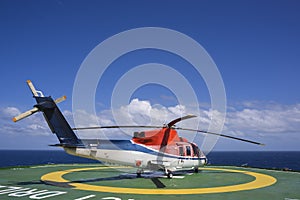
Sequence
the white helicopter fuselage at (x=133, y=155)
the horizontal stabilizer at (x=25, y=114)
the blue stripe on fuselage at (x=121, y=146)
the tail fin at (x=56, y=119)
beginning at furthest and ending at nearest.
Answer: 1. the blue stripe on fuselage at (x=121, y=146)
2. the white helicopter fuselage at (x=133, y=155)
3. the tail fin at (x=56, y=119)
4. the horizontal stabilizer at (x=25, y=114)

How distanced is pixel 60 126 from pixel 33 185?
13.1 ft

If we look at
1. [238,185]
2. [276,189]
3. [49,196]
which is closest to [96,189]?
[49,196]

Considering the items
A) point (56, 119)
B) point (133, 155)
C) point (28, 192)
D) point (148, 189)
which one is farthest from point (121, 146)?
point (28, 192)

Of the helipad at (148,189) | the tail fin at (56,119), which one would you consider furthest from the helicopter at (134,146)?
the helipad at (148,189)

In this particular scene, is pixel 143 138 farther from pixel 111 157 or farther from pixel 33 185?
pixel 33 185

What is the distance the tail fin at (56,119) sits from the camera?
50.9 ft

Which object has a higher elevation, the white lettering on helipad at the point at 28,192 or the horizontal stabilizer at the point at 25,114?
the horizontal stabilizer at the point at 25,114

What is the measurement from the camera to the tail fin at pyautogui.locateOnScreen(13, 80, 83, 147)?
50.9 feet

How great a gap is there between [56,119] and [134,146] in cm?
566

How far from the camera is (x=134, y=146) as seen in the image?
19016mm

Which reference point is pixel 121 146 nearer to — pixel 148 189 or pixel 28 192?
pixel 148 189

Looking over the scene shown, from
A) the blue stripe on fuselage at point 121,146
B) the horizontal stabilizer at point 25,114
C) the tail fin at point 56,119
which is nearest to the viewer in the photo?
the horizontal stabilizer at point 25,114

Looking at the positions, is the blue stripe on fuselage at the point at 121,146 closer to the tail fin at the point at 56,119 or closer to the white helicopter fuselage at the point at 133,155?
the white helicopter fuselage at the point at 133,155

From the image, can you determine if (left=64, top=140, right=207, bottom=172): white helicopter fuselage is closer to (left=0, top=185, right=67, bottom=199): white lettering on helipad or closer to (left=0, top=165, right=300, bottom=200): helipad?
(left=0, top=165, right=300, bottom=200): helipad
